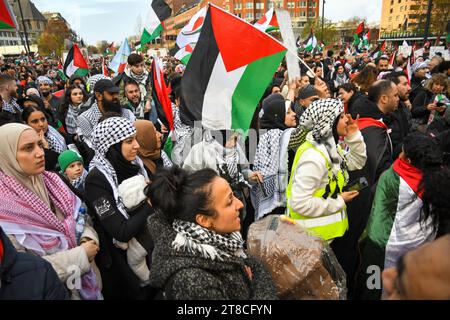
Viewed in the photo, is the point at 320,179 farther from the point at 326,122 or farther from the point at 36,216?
the point at 36,216

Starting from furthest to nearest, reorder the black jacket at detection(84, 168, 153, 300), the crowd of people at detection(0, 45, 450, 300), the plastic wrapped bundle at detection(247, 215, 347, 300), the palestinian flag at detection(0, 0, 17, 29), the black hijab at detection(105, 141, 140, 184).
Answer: the palestinian flag at detection(0, 0, 17, 29) < the black hijab at detection(105, 141, 140, 184) < the black jacket at detection(84, 168, 153, 300) < the plastic wrapped bundle at detection(247, 215, 347, 300) < the crowd of people at detection(0, 45, 450, 300)

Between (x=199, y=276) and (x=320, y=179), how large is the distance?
1.45 metres

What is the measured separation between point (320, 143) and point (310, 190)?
42cm

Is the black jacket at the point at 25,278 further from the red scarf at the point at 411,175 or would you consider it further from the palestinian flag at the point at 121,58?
the palestinian flag at the point at 121,58

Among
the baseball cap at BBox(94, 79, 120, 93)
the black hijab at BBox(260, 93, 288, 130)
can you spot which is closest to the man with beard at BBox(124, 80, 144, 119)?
the baseball cap at BBox(94, 79, 120, 93)

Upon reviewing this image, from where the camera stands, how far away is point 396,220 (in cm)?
238

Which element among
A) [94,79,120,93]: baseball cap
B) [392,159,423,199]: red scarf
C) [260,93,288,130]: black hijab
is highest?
[94,79,120,93]: baseball cap

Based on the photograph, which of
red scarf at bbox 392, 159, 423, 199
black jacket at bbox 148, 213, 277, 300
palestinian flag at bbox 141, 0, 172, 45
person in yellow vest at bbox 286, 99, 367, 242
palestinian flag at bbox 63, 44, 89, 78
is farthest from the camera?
palestinian flag at bbox 63, 44, 89, 78

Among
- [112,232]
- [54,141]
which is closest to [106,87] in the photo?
[54,141]

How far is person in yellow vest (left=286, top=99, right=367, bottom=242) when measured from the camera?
2.54 metres

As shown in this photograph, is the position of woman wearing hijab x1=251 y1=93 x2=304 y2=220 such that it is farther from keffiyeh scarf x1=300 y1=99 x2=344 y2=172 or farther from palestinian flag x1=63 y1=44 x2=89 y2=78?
palestinian flag x1=63 y1=44 x2=89 y2=78

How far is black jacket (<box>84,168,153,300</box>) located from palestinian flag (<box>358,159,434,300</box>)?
175 cm

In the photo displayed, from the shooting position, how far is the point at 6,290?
1.49 meters

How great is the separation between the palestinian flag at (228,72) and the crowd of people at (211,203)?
0.83ft
